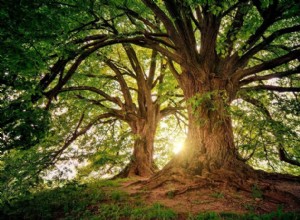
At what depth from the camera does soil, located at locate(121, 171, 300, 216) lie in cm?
482

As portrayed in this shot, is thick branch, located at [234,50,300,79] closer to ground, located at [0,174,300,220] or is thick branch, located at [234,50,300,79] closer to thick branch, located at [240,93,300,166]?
thick branch, located at [240,93,300,166]

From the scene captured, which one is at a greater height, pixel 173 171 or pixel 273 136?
pixel 273 136

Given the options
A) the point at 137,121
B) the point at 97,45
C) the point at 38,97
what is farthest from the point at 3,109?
the point at 137,121

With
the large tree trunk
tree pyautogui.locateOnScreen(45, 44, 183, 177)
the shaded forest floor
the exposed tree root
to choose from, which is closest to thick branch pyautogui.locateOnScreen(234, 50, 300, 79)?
the large tree trunk

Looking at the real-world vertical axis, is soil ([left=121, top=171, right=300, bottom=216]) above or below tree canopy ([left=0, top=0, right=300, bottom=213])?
below

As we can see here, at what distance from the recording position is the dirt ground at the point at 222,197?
482 cm

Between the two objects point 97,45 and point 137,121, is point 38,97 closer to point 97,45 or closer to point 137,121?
point 97,45

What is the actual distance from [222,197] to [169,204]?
1.17m

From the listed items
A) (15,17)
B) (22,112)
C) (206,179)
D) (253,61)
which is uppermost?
(253,61)

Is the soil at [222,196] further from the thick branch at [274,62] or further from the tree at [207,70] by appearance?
the thick branch at [274,62]

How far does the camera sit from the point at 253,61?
10.5 meters

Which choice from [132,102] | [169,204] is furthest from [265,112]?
[132,102]

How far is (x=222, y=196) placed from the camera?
5398 millimetres

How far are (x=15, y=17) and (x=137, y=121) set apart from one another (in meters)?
7.98
